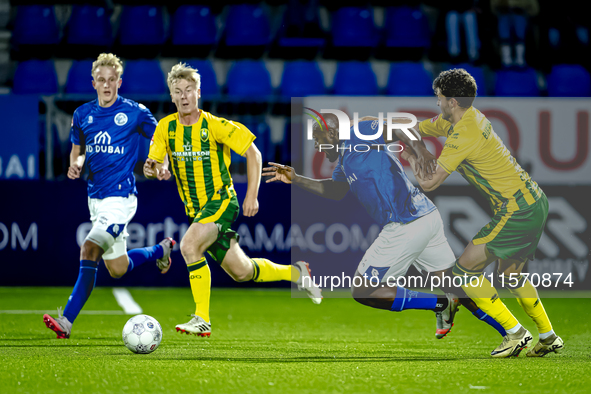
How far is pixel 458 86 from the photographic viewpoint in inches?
187

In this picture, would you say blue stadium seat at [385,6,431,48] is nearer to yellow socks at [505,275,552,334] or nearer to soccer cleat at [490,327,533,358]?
yellow socks at [505,275,552,334]

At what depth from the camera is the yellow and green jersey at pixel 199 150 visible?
204 inches

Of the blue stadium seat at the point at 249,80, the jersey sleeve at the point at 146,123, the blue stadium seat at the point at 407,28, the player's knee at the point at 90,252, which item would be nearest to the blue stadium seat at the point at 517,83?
the blue stadium seat at the point at 407,28

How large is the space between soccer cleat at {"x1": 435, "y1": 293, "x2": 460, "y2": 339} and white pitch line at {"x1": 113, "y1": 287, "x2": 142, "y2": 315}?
3012mm

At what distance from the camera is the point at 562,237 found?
6656 millimetres

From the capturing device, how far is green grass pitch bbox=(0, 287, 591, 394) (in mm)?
3705

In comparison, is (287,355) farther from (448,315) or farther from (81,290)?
(81,290)

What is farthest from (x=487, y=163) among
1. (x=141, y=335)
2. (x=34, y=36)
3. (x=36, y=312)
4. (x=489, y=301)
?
(x=34, y=36)

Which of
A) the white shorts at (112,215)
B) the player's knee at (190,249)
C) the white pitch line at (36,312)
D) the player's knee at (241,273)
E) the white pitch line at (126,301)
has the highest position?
the white shorts at (112,215)

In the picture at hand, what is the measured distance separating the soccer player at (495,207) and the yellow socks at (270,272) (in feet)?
4.27

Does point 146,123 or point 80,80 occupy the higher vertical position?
point 80,80

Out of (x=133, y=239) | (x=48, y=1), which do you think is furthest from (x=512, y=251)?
(x=48, y=1)

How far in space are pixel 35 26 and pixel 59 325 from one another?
21.5 ft

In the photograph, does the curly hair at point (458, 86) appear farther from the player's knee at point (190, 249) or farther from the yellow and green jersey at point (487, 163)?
the player's knee at point (190, 249)
